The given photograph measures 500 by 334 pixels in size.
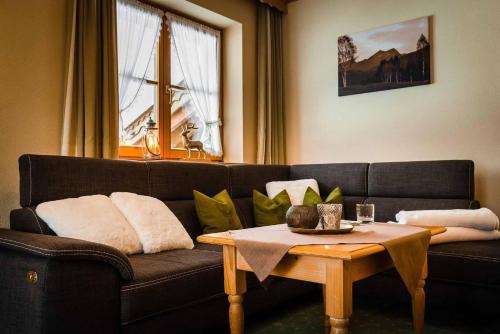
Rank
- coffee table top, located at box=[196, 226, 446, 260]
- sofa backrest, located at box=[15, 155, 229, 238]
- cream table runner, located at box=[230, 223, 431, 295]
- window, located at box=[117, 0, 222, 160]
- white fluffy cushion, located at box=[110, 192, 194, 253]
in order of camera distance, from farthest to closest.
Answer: window, located at box=[117, 0, 222, 160], white fluffy cushion, located at box=[110, 192, 194, 253], sofa backrest, located at box=[15, 155, 229, 238], cream table runner, located at box=[230, 223, 431, 295], coffee table top, located at box=[196, 226, 446, 260]

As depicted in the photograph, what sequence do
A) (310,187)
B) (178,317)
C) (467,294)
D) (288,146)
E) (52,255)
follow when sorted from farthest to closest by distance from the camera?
(288,146)
(310,187)
(467,294)
(178,317)
(52,255)

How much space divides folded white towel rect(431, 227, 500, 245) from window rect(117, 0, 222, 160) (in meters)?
2.01

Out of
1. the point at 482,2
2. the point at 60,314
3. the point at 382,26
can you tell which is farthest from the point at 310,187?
the point at 60,314

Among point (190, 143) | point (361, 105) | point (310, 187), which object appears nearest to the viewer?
point (310, 187)

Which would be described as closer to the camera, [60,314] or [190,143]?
[60,314]

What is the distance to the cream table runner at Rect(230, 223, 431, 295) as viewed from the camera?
151 centimetres

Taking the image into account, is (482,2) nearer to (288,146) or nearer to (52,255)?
(288,146)

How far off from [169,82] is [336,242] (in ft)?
8.88

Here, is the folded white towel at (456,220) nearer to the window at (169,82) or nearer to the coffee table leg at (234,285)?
the coffee table leg at (234,285)

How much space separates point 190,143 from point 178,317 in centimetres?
200

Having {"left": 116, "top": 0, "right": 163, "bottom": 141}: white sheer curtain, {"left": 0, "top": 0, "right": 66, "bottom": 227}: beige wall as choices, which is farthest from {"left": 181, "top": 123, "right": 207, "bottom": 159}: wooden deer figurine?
{"left": 0, "top": 0, "right": 66, "bottom": 227}: beige wall

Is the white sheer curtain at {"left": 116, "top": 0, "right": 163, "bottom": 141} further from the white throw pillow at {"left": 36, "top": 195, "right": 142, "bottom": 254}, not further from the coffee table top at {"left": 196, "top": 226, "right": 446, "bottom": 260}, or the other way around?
the coffee table top at {"left": 196, "top": 226, "right": 446, "bottom": 260}

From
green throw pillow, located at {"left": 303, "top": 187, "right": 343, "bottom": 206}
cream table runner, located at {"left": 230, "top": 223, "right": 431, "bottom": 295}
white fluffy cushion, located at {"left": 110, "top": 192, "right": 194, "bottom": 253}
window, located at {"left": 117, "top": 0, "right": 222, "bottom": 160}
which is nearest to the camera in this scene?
cream table runner, located at {"left": 230, "top": 223, "right": 431, "bottom": 295}

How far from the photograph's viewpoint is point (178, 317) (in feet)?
6.33
